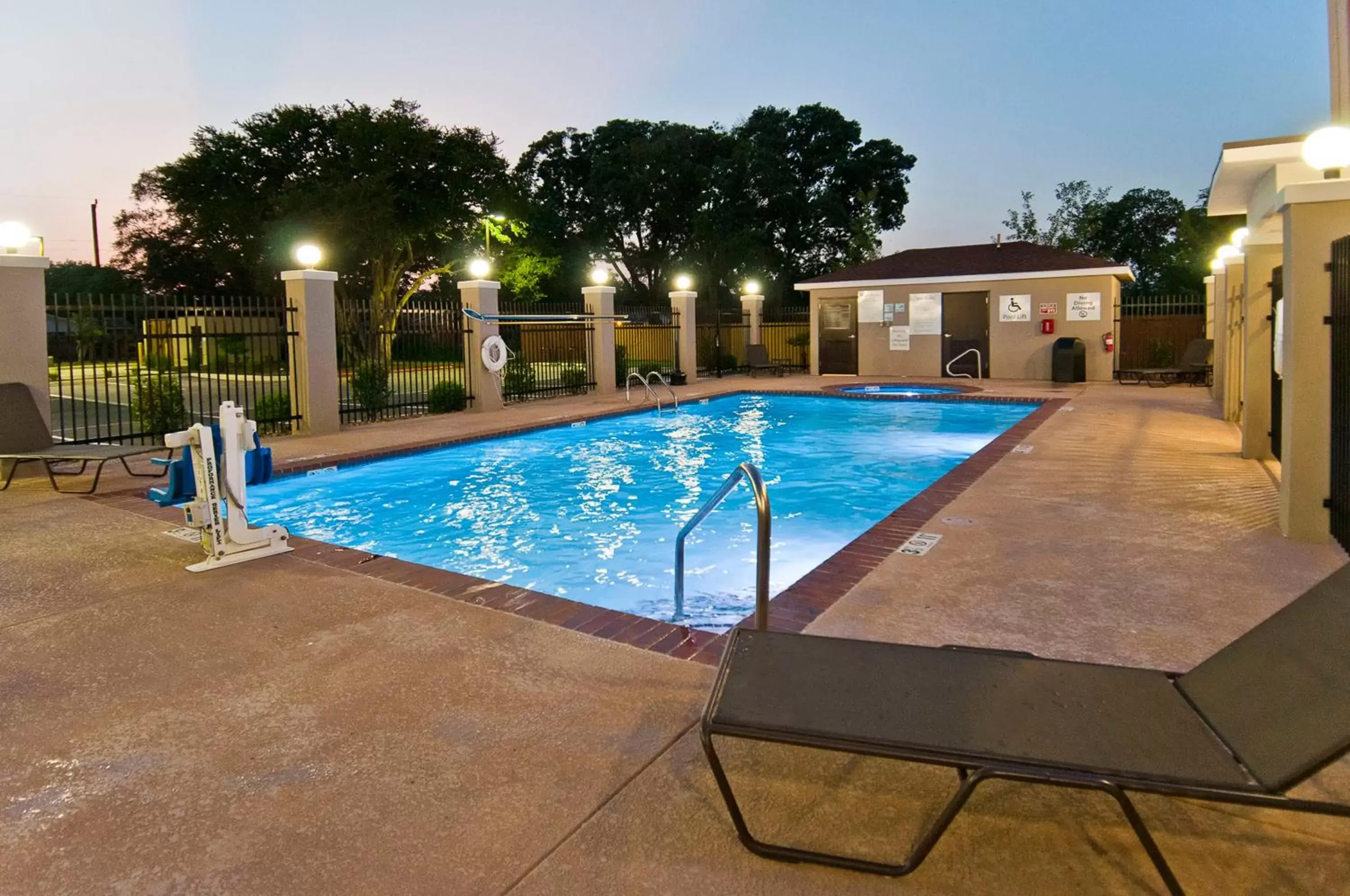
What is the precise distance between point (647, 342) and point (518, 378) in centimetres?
1070

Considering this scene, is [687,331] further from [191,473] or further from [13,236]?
[191,473]

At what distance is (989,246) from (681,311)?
790 centimetres

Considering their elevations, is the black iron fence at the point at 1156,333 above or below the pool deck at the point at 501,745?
above

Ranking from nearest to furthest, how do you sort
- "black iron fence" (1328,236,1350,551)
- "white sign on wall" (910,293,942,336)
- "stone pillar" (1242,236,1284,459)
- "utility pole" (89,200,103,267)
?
"black iron fence" (1328,236,1350,551)
"stone pillar" (1242,236,1284,459)
"white sign on wall" (910,293,942,336)
"utility pole" (89,200,103,267)

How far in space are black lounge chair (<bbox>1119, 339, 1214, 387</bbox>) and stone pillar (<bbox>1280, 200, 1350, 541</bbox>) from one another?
481 inches

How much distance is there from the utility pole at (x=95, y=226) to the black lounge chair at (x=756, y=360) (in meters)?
46.5

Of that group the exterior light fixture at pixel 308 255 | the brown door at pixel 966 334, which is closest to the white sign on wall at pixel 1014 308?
the brown door at pixel 966 334

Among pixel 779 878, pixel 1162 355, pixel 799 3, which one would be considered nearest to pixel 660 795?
pixel 779 878

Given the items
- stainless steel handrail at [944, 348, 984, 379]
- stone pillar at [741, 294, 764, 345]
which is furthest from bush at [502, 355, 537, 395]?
stainless steel handrail at [944, 348, 984, 379]

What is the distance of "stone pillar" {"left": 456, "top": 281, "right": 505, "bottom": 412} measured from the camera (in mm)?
13547

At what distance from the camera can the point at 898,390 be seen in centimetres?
1714

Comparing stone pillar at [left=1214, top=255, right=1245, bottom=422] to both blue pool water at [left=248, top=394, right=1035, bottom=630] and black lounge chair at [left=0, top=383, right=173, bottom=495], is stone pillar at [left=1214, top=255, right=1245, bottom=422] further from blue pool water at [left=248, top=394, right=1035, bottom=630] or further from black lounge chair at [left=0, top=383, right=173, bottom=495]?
black lounge chair at [left=0, top=383, right=173, bottom=495]

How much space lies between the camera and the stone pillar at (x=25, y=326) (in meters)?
7.65

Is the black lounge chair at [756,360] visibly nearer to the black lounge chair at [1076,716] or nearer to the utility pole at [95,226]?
the black lounge chair at [1076,716]
